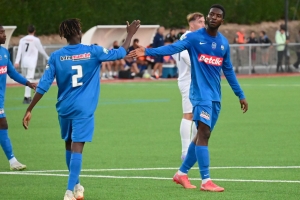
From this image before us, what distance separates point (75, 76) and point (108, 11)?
37.0 meters

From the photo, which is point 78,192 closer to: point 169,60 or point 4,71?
point 4,71

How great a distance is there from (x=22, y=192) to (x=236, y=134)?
7904mm

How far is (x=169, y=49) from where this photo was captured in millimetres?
11078

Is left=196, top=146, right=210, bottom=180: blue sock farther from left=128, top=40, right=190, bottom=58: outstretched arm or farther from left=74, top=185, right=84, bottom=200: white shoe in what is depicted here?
left=74, top=185, right=84, bottom=200: white shoe

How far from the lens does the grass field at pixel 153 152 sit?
11227 millimetres

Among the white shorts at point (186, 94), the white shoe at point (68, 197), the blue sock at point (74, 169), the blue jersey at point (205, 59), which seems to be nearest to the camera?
the white shoe at point (68, 197)

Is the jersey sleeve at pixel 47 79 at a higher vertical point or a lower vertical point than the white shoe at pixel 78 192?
higher

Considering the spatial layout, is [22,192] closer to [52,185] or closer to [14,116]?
[52,185]

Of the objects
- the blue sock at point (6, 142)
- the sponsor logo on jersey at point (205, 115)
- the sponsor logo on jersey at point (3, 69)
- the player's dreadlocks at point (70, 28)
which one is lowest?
the blue sock at point (6, 142)

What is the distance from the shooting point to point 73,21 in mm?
10312

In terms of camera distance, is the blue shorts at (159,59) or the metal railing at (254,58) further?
the metal railing at (254,58)

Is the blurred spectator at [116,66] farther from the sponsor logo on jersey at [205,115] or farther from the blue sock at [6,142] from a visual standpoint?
the sponsor logo on jersey at [205,115]

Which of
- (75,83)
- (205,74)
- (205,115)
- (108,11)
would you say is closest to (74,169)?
(75,83)

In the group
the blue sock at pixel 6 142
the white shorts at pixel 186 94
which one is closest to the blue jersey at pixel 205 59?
the white shorts at pixel 186 94
